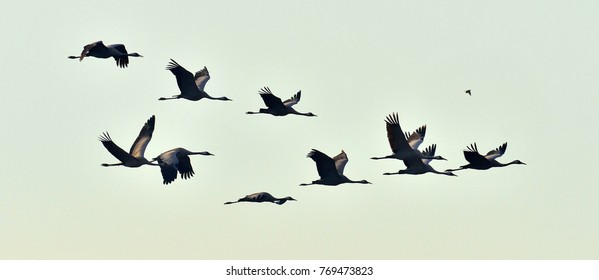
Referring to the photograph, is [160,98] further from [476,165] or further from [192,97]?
[476,165]

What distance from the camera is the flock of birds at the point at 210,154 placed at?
51469 millimetres

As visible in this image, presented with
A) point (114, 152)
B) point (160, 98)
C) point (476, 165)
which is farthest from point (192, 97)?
point (476, 165)

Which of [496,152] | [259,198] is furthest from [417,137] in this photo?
[259,198]

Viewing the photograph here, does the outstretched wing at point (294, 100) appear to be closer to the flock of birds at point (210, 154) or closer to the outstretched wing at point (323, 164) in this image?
the flock of birds at point (210, 154)

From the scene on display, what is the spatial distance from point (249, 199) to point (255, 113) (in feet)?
11.6

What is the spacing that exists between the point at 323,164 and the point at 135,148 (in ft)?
20.0

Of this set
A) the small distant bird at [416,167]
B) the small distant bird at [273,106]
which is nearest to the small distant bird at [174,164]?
the small distant bird at [273,106]

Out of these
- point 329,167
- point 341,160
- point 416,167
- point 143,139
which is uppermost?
point 143,139

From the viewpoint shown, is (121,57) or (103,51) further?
(121,57)

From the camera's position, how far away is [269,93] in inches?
2117

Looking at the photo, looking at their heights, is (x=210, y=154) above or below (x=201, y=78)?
below

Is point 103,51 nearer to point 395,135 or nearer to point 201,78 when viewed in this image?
point 201,78

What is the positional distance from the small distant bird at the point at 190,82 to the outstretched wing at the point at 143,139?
1025 mm

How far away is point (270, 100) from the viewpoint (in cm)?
5412
